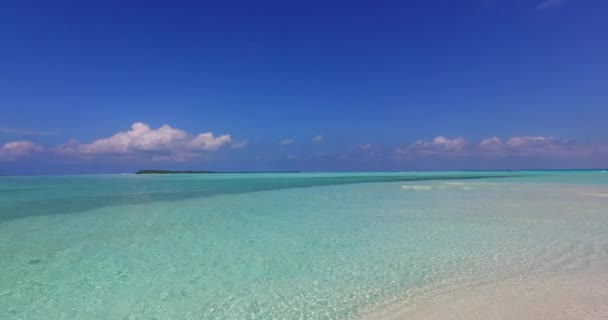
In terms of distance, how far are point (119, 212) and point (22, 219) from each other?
299 cm

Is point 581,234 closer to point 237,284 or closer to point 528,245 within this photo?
point 528,245

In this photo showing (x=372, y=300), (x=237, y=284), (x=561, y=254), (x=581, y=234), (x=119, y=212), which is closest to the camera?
(x=372, y=300)

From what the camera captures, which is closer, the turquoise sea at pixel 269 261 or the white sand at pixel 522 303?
the white sand at pixel 522 303

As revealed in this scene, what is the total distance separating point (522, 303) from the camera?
4227 mm

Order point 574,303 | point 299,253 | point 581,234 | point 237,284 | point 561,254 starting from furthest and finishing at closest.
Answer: point 581,234 < point 299,253 < point 561,254 < point 237,284 < point 574,303

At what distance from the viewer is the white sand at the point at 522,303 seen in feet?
12.8

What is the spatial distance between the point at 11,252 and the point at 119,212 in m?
6.57

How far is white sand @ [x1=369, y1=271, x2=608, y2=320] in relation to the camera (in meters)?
3.90

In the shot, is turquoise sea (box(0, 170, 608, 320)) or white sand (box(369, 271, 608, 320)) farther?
turquoise sea (box(0, 170, 608, 320))

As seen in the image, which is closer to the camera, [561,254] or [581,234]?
[561,254]

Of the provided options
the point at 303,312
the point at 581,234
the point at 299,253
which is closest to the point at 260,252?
the point at 299,253

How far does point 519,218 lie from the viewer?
11.1 m

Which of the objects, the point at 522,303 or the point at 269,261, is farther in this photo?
the point at 269,261

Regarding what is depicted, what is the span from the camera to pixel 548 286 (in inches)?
189
